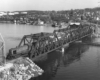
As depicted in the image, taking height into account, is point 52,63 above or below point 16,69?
below

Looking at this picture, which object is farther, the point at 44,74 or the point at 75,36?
the point at 75,36

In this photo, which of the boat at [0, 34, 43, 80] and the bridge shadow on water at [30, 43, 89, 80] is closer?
the boat at [0, 34, 43, 80]

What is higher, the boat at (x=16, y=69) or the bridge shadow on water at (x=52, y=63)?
the boat at (x=16, y=69)

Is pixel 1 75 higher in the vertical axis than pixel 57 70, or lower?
higher

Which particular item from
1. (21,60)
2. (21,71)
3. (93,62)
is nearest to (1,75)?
(21,71)

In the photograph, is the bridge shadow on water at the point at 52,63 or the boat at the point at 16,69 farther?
the bridge shadow on water at the point at 52,63

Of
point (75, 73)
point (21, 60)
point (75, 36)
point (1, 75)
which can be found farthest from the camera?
point (75, 36)

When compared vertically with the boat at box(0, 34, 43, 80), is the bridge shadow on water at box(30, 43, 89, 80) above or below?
below

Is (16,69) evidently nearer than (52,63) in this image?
Yes

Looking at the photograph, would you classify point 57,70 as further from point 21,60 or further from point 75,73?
point 21,60

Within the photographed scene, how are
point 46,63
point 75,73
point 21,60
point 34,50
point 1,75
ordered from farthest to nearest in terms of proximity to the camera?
point 46,63 → point 34,50 → point 75,73 → point 21,60 → point 1,75
